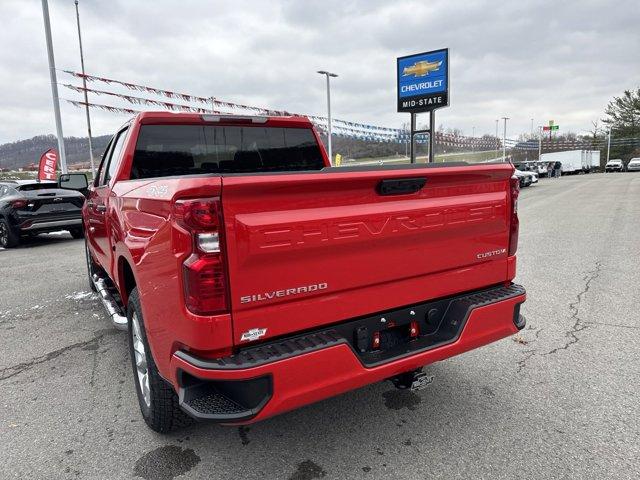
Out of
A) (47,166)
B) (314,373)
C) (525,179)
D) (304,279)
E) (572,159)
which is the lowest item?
(525,179)

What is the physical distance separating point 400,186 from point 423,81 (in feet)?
49.9

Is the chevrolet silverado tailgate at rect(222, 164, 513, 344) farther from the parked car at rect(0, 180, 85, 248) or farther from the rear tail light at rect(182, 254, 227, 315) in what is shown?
the parked car at rect(0, 180, 85, 248)

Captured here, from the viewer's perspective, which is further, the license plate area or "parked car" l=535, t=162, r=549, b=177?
"parked car" l=535, t=162, r=549, b=177

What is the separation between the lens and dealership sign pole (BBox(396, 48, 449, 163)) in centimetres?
1583

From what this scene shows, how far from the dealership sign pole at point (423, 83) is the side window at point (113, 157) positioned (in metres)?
12.4

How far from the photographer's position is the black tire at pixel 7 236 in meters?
10.3

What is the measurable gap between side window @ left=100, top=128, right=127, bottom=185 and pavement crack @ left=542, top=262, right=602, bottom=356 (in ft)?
13.2

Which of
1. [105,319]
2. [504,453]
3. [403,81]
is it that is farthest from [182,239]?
[403,81]

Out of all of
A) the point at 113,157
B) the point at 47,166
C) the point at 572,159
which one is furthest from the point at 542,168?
the point at 113,157

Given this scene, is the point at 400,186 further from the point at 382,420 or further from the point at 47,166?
the point at 47,166

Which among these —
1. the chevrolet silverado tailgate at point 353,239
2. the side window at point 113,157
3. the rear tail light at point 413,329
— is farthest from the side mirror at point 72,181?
the rear tail light at point 413,329

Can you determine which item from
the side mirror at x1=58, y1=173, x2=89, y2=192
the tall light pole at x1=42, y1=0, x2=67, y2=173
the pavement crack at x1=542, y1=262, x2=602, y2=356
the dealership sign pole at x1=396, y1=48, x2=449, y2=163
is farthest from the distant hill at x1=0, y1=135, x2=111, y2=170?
the pavement crack at x1=542, y1=262, x2=602, y2=356

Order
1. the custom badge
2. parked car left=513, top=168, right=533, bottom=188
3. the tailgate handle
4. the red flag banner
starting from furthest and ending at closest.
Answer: parked car left=513, top=168, right=533, bottom=188
the red flag banner
the tailgate handle
the custom badge

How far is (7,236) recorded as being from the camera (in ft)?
34.2
